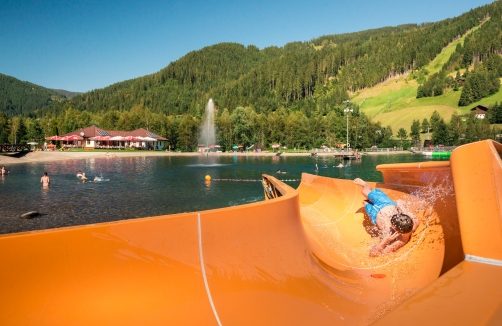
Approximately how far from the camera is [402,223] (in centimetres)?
632

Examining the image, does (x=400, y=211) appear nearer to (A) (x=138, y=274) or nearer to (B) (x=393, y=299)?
(B) (x=393, y=299)

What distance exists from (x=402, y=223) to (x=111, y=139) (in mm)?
109844

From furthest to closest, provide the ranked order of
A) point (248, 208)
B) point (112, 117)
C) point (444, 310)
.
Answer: point (112, 117), point (248, 208), point (444, 310)

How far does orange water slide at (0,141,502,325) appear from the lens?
2.72 m

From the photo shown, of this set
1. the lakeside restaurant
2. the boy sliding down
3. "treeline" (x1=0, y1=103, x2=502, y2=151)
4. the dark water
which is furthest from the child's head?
"treeline" (x1=0, y1=103, x2=502, y2=151)

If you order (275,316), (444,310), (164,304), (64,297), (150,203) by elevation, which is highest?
(444,310)

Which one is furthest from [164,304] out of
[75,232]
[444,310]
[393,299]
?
[393,299]

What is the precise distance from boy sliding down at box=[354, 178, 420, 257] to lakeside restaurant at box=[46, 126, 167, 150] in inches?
4085

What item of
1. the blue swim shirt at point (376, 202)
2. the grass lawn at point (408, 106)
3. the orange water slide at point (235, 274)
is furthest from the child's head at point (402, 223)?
the grass lawn at point (408, 106)

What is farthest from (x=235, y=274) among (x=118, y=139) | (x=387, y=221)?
(x=118, y=139)

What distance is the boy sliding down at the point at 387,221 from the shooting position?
634 cm

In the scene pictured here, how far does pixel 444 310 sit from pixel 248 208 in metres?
2.37

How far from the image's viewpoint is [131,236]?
3.35 metres

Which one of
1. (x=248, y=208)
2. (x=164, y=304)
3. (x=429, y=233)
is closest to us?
(x=164, y=304)
